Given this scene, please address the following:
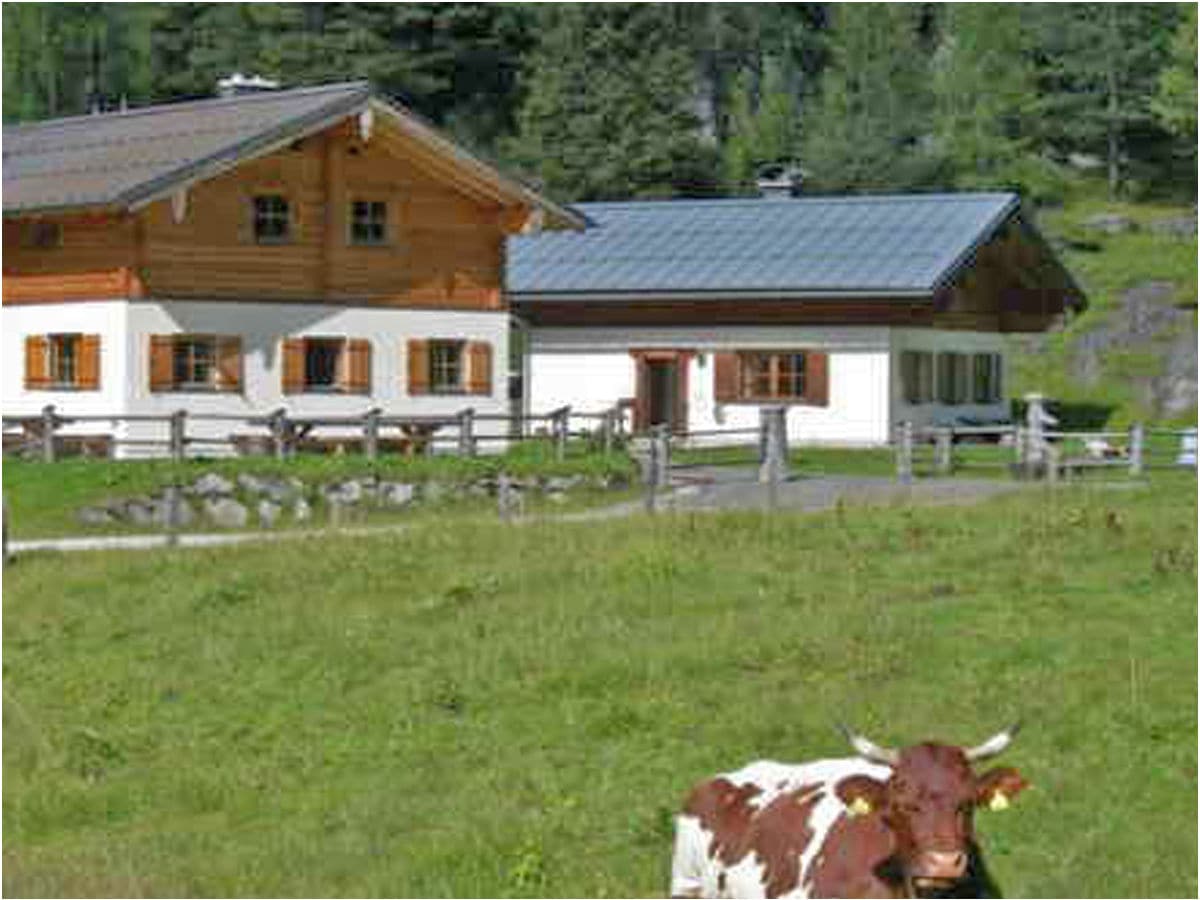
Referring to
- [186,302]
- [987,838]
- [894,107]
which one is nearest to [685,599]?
[987,838]

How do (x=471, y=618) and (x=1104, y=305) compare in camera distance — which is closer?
(x=471, y=618)

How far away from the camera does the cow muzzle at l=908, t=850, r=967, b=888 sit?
7.98 meters

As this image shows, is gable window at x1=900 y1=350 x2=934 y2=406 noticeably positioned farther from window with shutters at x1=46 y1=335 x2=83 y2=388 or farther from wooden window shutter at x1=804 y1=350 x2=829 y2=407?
window with shutters at x1=46 y1=335 x2=83 y2=388

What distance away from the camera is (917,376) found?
4731 centimetres

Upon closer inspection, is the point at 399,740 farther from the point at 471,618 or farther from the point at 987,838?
the point at 987,838

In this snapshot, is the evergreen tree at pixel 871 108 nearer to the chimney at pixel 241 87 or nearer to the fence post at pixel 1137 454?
the chimney at pixel 241 87

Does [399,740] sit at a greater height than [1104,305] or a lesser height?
lesser

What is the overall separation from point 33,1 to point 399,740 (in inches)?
3028

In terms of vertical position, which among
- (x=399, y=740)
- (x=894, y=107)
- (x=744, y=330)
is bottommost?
(x=399, y=740)

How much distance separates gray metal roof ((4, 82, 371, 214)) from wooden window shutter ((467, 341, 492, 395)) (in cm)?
522

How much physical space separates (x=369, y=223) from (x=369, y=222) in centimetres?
3

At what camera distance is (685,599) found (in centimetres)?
1953

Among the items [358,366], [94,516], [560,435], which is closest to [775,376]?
[358,366]

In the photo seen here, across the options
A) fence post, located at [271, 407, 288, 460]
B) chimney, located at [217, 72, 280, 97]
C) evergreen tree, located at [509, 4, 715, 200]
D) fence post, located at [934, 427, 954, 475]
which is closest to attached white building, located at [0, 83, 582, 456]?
chimney, located at [217, 72, 280, 97]
